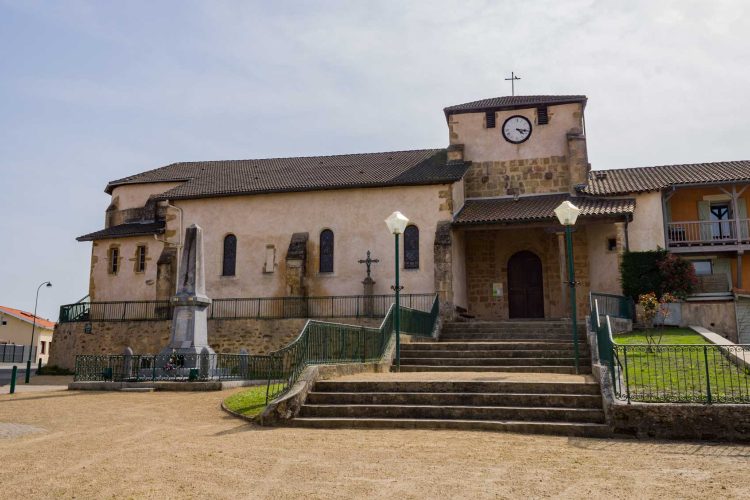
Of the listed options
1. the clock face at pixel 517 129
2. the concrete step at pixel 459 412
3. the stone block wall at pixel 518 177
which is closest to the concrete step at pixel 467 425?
the concrete step at pixel 459 412

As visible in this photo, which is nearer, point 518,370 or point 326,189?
point 518,370

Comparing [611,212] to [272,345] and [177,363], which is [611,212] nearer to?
[272,345]

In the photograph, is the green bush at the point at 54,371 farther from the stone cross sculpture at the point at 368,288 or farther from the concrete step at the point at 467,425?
the concrete step at the point at 467,425

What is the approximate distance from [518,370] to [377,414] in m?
4.62

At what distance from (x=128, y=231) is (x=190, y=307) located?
13.5m

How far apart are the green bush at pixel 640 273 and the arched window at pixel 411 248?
7130mm

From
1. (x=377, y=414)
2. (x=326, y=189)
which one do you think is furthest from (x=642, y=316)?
(x=377, y=414)

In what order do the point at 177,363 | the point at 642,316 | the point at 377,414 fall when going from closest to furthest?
the point at 377,414 < the point at 177,363 < the point at 642,316

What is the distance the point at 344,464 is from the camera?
6496mm

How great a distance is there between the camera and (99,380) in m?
15.1

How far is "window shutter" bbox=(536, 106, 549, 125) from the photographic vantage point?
25.3 metres

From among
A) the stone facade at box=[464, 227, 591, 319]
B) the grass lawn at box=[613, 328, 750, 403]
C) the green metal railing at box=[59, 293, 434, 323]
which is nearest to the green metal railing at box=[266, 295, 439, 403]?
the grass lawn at box=[613, 328, 750, 403]

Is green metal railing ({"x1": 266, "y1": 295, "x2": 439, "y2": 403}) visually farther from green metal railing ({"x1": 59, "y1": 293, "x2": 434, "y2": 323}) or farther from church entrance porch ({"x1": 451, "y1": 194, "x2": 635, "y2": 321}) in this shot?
church entrance porch ({"x1": 451, "y1": 194, "x2": 635, "y2": 321})

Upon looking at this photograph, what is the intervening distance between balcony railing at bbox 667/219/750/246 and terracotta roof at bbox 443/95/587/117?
6207 millimetres
